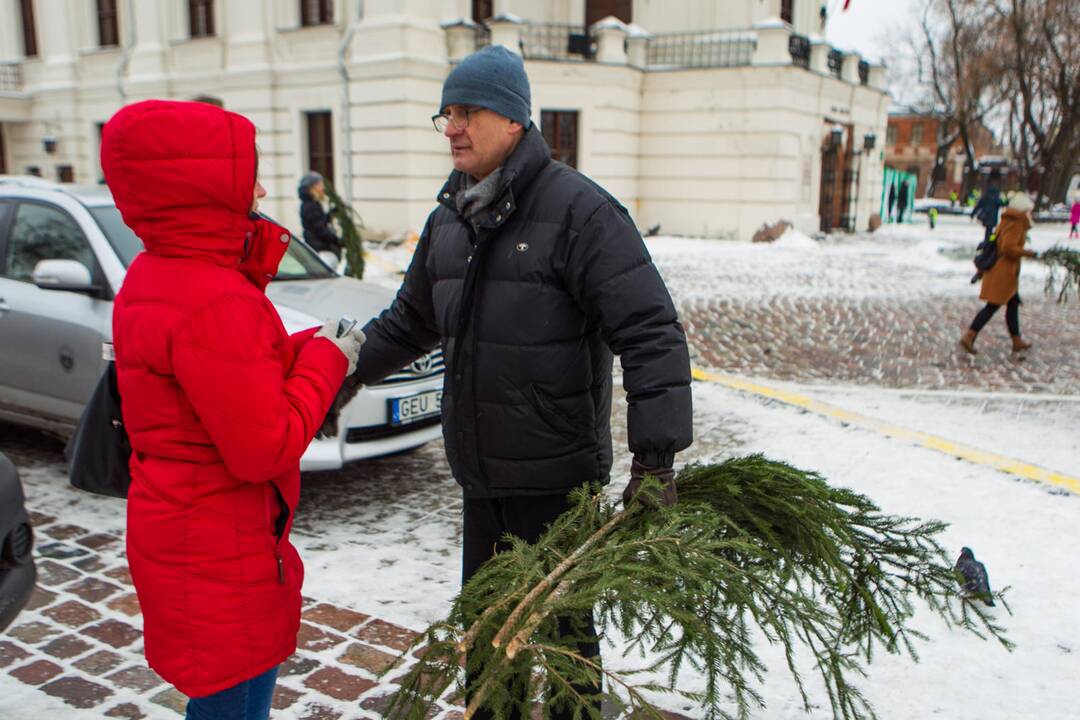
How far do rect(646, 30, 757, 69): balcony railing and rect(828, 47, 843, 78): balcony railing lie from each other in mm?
3183

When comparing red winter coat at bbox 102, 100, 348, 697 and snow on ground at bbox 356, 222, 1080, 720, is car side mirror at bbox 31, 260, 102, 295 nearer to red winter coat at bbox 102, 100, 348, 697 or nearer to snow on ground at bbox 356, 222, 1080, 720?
snow on ground at bbox 356, 222, 1080, 720

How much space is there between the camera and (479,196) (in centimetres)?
234

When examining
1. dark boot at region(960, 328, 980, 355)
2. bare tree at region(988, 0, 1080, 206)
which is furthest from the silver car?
bare tree at region(988, 0, 1080, 206)

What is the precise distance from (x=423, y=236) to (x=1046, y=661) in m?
2.76

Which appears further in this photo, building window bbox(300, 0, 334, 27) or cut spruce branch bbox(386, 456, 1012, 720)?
building window bbox(300, 0, 334, 27)

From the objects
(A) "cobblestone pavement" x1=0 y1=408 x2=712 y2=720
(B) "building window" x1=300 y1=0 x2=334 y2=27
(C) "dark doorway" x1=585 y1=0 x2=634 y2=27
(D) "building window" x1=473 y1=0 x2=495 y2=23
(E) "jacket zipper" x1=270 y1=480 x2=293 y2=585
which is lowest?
(A) "cobblestone pavement" x1=0 y1=408 x2=712 y2=720

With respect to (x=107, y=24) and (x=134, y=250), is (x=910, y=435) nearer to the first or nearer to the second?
(x=134, y=250)

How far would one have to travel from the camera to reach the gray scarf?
2326 millimetres

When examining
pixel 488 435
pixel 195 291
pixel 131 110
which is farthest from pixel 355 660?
pixel 131 110

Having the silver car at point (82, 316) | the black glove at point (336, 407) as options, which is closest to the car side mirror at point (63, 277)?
the silver car at point (82, 316)

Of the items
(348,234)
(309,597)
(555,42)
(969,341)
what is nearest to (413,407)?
(309,597)

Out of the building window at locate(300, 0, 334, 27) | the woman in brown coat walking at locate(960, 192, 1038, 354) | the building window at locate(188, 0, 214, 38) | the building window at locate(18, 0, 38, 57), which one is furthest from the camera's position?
the building window at locate(18, 0, 38, 57)

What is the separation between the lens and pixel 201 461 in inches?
74.4

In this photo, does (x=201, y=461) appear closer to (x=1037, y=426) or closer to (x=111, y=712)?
(x=111, y=712)
